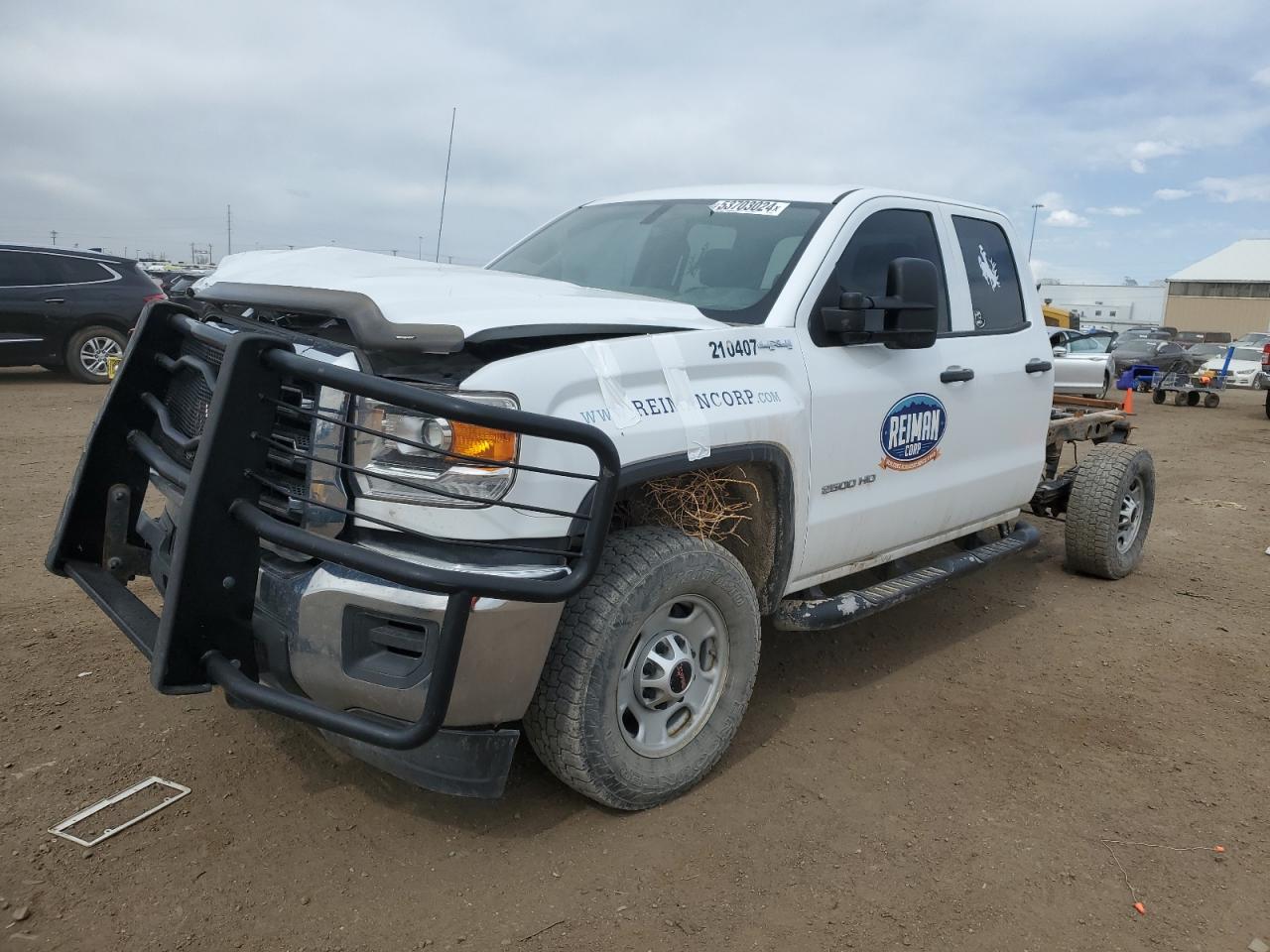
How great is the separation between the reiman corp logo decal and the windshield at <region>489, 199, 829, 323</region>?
2.43ft

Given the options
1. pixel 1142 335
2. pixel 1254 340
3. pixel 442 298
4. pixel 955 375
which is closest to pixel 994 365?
pixel 955 375

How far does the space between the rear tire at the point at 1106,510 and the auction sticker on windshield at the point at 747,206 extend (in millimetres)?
3017

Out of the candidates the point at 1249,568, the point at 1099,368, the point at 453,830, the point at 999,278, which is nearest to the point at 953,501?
the point at 999,278

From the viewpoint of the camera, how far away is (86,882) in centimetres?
267

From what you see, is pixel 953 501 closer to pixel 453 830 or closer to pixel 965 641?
pixel 965 641

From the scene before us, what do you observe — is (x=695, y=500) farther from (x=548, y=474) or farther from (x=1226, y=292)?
(x=1226, y=292)

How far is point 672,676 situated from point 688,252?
179 cm

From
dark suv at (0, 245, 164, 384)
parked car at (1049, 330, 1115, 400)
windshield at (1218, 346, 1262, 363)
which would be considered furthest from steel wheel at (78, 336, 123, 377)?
windshield at (1218, 346, 1262, 363)

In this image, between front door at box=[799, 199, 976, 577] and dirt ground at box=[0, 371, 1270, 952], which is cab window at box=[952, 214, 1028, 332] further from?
dirt ground at box=[0, 371, 1270, 952]

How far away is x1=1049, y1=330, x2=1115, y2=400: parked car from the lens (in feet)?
63.9

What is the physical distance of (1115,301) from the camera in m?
73.9

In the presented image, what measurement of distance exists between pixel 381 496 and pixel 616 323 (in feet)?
2.83

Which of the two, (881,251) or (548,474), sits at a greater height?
(881,251)

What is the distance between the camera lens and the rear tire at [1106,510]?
5875 millimetres
